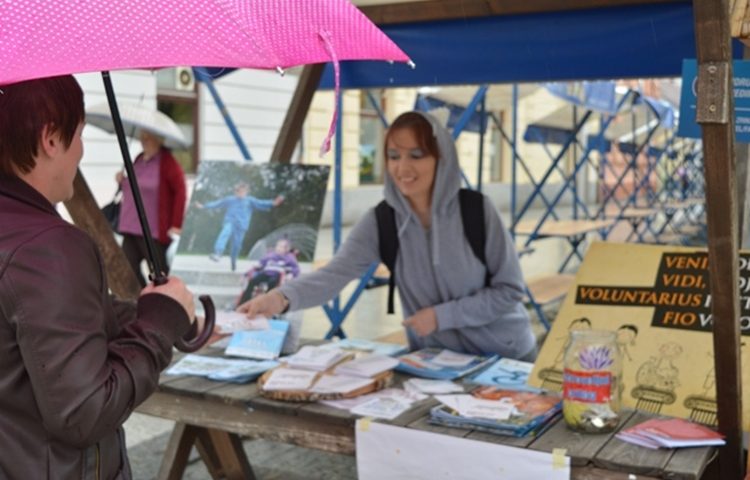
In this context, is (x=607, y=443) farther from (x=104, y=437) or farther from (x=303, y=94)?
(x=303, y=94)

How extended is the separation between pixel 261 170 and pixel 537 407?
1.88m

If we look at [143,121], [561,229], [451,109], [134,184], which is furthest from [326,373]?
[561,229]

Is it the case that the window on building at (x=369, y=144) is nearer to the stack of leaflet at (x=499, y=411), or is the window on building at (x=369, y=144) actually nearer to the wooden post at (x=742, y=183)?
the wooden post at (x=742, y=183)

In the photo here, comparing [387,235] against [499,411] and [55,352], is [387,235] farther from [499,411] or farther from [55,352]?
[55,352]

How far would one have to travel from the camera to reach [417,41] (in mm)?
3943

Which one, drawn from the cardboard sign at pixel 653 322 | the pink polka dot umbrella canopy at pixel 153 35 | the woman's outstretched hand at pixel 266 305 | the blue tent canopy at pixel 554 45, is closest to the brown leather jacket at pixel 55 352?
the pink polka dot umbrella canopy at pixel 153 35

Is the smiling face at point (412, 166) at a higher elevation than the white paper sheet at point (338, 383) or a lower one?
higher

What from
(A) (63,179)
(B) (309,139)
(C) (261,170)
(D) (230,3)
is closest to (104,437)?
(A) (63,179)

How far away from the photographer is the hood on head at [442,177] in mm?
3264

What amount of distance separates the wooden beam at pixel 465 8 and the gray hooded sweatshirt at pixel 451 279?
1.52 feet

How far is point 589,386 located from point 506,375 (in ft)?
2.12

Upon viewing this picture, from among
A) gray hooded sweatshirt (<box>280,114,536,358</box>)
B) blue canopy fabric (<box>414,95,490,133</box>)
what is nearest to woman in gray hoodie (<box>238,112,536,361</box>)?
gray hooded sweatshirt (<box>280,114,536,358</box>)

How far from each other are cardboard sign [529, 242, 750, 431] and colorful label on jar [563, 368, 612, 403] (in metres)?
0.07

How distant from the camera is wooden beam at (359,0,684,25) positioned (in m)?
3.24
